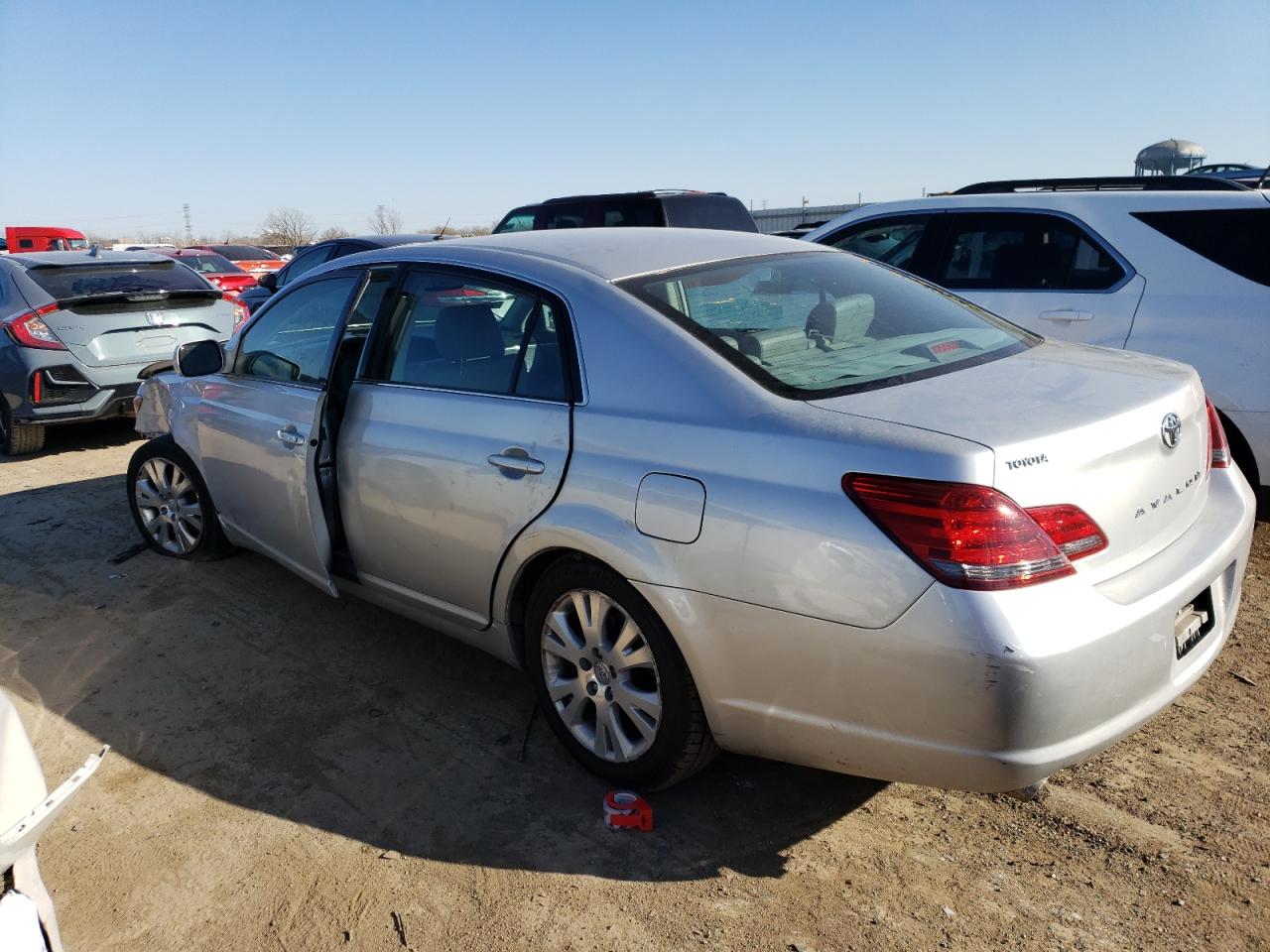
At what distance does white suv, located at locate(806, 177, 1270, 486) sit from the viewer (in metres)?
4.73

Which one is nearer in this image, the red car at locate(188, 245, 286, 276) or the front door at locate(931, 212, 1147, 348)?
the front door at locate(931, 212, 1147, 348)

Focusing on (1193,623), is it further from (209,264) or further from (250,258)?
(250,258)

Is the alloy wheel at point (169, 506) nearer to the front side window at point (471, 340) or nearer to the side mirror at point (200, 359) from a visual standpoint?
the side mirror at point (200, 359)

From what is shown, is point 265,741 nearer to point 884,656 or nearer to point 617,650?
point 617,650

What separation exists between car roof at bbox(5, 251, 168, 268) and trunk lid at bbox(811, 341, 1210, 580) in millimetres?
7689

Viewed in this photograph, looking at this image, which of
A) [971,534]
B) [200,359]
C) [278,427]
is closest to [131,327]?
[200,359]

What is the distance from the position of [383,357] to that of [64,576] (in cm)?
263

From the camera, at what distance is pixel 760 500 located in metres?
2.52

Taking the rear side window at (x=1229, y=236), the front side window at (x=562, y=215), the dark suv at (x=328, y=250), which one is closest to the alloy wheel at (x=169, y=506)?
the dark suv at (x=328, y=250)

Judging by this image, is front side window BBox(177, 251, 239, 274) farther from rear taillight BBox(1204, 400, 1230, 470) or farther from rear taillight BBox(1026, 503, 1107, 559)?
rear taillight BBox(1026, 503, 1107, 559)

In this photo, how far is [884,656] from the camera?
235 centimetres

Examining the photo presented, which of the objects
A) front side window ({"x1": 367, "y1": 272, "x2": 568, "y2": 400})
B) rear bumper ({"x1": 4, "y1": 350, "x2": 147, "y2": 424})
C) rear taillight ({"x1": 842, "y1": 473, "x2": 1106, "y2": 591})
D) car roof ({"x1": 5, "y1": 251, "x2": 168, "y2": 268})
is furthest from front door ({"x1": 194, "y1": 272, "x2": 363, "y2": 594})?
car roof ({"x1": 5, "y1": 251, "x2": 168, "y2": 268})

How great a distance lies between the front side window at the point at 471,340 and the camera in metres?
3.23

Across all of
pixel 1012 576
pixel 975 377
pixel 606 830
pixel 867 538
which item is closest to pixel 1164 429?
pixel 975 377
